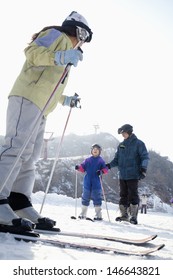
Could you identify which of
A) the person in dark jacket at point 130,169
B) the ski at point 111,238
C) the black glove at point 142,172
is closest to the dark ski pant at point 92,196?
the person in dark jacket at point 130,169

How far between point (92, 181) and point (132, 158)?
114 centimetres

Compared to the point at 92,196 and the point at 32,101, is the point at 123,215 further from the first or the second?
the point at 32,101

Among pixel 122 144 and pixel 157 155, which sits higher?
pixel 157 155

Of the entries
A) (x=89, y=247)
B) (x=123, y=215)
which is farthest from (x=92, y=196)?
(x=89, y=247)

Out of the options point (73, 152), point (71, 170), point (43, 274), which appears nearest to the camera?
point (43, 274)

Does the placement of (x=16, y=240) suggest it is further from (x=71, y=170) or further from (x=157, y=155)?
(x=157, y=155)

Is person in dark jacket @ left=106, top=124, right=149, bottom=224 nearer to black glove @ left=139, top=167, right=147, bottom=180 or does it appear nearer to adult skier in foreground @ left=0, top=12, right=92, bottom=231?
black glove @ left=139, top=167, right=147, bottom=180

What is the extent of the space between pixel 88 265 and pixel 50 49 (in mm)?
2004

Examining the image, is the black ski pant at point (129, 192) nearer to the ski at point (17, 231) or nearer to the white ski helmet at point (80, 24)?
the white ski helmet at point (80, 24)

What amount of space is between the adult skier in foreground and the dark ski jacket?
378 cm

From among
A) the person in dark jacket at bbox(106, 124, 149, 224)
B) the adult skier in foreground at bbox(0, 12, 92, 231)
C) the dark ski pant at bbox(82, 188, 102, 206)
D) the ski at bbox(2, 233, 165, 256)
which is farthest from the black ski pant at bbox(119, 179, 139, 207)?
the ski at bbox(2, 233, 165, 256)

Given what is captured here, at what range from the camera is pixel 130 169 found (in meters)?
6.73

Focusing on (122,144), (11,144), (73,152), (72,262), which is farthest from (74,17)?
(73,152)

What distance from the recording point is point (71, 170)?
27.6 meters
